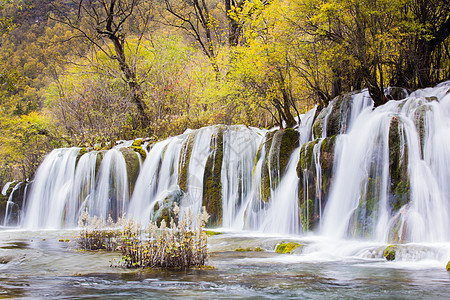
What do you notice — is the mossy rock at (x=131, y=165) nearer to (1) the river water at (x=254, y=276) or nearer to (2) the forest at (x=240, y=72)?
(2) the forest at (x=240, y=72)

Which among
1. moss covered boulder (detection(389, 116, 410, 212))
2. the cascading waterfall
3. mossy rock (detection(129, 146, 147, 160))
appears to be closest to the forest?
the cascading waterfall

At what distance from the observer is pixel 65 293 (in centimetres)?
533

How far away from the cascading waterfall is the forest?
1624 millimetres

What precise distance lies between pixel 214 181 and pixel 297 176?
4.88 m

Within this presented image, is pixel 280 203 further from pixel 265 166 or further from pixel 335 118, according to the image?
pixel 335 118

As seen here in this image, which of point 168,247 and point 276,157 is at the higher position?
point 276,157

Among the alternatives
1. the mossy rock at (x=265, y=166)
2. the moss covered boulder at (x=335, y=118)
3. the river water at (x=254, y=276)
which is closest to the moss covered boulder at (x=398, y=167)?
the river water at (x=254, y=276)

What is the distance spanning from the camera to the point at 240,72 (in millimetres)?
17531

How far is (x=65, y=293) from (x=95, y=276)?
54.4 inches

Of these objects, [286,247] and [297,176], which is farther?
[297,176]

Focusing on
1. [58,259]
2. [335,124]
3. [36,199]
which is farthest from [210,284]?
[36,199]

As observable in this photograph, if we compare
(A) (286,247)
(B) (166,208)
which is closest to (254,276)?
(A) (286,247)

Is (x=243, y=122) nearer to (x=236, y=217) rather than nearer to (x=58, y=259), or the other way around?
(x=236, y=217)

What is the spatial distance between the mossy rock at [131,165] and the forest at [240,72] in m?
4.55
